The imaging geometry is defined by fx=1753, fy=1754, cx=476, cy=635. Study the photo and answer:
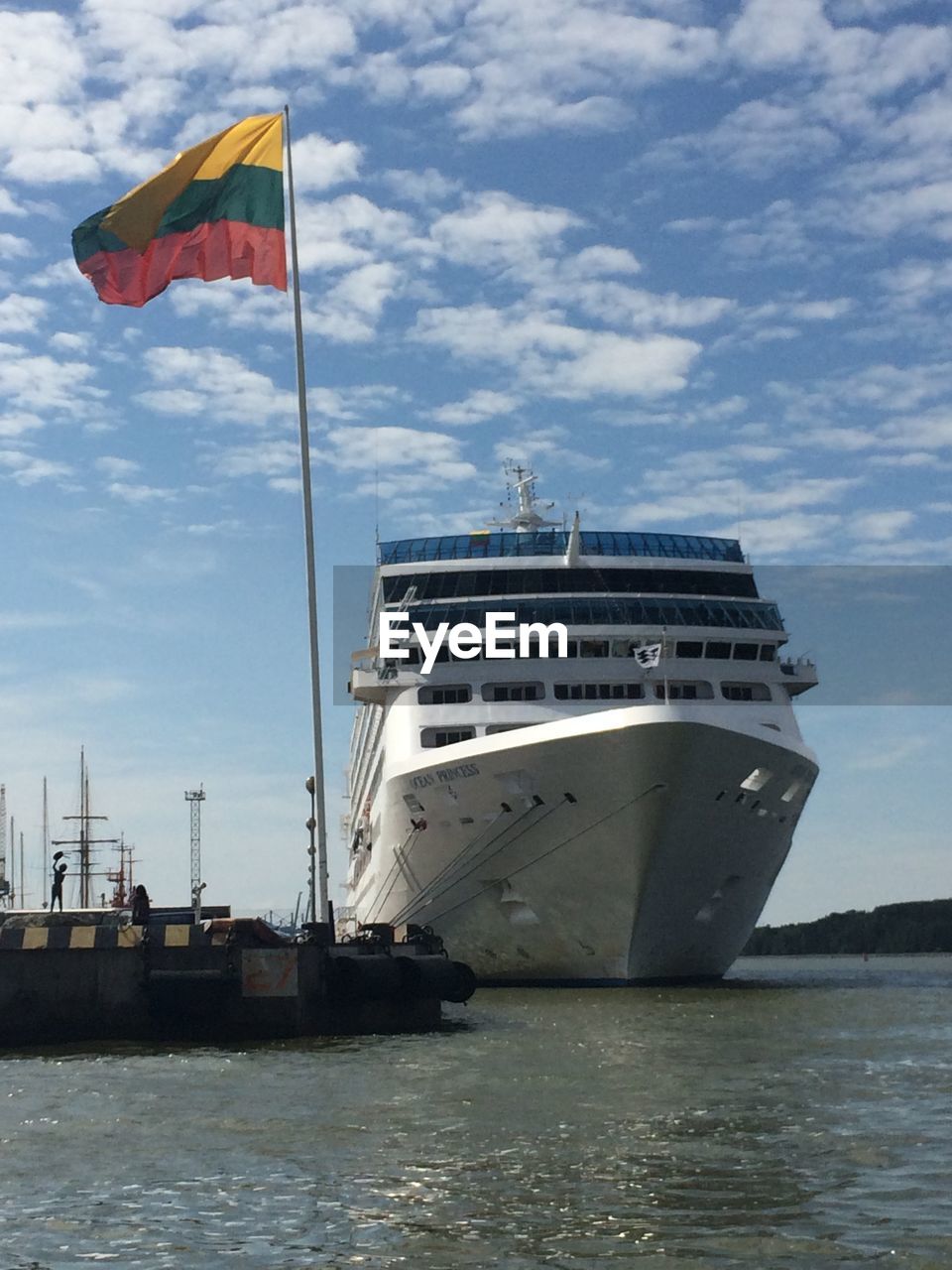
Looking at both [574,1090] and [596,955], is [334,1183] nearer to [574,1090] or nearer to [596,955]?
[574,1090]

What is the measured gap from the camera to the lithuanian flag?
96.9 feet

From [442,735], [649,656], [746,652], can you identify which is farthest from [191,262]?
[746,652]

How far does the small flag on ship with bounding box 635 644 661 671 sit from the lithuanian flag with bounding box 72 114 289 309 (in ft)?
49.9

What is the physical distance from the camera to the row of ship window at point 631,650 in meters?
44.0

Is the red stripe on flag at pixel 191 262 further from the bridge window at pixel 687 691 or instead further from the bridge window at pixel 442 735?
the bridge window at pixel 687 691

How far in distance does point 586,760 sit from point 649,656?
5.98m

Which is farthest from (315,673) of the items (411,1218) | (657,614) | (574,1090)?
(411,1218)

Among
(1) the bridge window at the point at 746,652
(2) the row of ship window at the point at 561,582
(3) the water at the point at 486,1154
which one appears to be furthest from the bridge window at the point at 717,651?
(3) the water at the point at 486,1154

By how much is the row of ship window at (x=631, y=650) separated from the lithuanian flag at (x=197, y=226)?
1531 cm

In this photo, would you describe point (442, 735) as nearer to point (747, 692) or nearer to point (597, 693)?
point (597, 693)

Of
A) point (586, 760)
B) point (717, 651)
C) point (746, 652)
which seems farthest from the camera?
point (746, 652)

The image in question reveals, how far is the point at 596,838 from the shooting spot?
123 ft

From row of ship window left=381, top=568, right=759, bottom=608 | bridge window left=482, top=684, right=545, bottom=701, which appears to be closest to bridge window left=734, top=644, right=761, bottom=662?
row of ship window left=381, top=568, right=759, bottom=608
